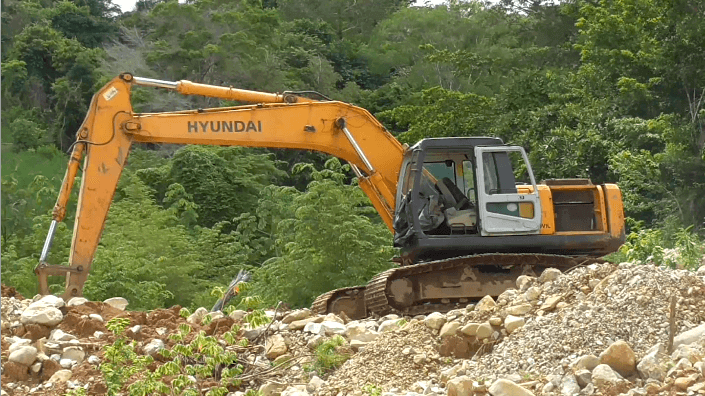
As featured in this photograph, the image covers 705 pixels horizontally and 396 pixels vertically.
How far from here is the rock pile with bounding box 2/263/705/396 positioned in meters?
7.32

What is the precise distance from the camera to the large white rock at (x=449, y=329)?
359 inches

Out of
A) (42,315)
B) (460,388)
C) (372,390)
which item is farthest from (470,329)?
(42,315)

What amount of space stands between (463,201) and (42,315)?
482 centimetres

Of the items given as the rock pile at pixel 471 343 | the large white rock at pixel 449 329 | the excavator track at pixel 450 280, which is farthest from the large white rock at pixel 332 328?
the excavator track at pixel 450 280

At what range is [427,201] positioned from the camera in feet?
43.8

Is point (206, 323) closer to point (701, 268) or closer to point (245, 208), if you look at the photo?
point (701, 268)

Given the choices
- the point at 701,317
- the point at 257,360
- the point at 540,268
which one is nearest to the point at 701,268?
the point at 701,317

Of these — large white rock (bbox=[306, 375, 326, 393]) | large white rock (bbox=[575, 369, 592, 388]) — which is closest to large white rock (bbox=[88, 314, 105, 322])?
large white rock (bbox=[306, 375, 326, 393])

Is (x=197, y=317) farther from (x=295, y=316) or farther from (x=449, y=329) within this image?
(x=449, y=329)

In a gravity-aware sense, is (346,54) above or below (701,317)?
above

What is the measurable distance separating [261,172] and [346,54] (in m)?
18.1

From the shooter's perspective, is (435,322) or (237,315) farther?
(237,315)

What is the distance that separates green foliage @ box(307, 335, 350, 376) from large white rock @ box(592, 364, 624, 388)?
2570 millimetres

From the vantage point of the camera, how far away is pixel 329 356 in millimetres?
9305
